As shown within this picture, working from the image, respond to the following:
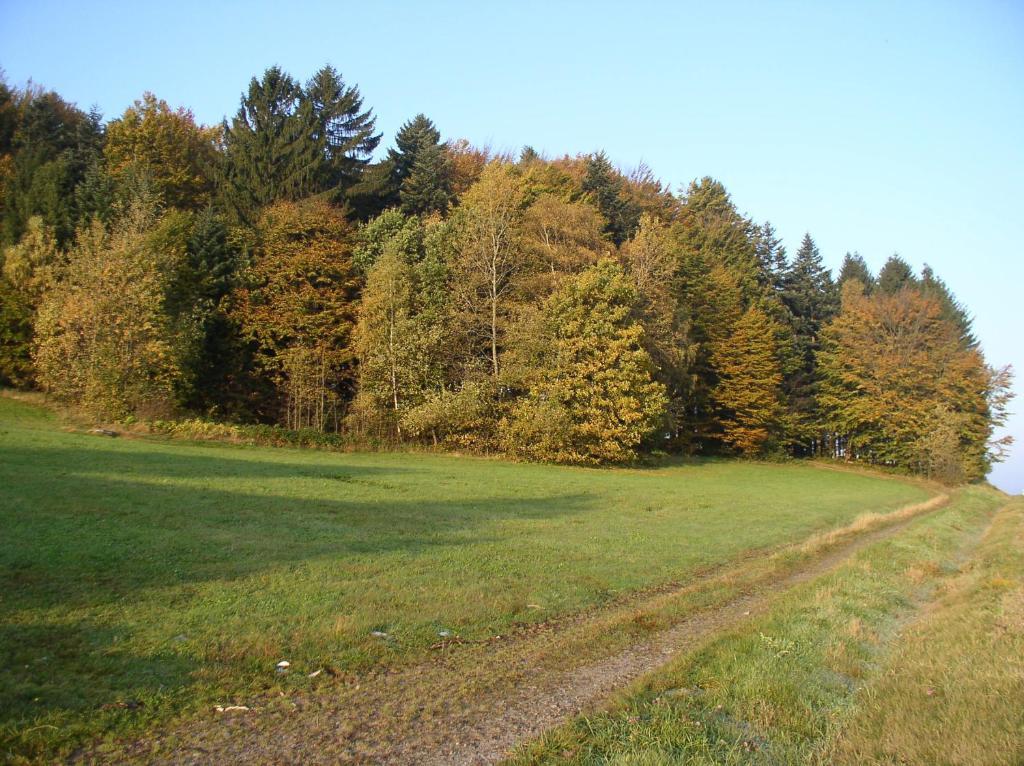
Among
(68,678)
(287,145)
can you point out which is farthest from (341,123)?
(68,678)

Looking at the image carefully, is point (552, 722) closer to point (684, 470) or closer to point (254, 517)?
point (254, 517)

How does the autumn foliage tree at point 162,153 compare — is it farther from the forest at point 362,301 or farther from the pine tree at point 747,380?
the pine tree at point 747,380

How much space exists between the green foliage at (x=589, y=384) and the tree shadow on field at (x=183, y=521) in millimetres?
17463

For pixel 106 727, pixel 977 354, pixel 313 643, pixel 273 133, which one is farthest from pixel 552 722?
pixel 977 354

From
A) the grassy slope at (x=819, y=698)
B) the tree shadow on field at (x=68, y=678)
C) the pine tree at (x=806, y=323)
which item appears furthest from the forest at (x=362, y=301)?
the grassy slope at (x=819, y=698)

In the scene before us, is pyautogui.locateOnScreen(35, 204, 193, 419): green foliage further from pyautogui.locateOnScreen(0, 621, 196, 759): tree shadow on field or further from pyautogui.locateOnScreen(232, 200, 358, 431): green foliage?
Answer: pyautogui.locateOnScreen(0, 621, 196, 759): tree shadow on field

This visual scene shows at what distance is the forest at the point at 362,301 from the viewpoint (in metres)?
40.7

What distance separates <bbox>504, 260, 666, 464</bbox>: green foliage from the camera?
4178cm

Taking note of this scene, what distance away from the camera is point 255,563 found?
1134 centimetres

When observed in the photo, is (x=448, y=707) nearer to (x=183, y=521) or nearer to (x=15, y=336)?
(x=183, y=521)

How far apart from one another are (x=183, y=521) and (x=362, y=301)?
33.6 metres

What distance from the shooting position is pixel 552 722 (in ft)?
20.6

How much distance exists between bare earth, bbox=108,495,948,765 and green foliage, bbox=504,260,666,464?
31.5 metres

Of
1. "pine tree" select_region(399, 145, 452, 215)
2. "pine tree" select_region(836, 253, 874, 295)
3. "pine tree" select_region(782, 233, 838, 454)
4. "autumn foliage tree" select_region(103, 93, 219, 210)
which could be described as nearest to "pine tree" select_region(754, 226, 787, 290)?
"pine tree" select_region(782, 233, 838, 454)
